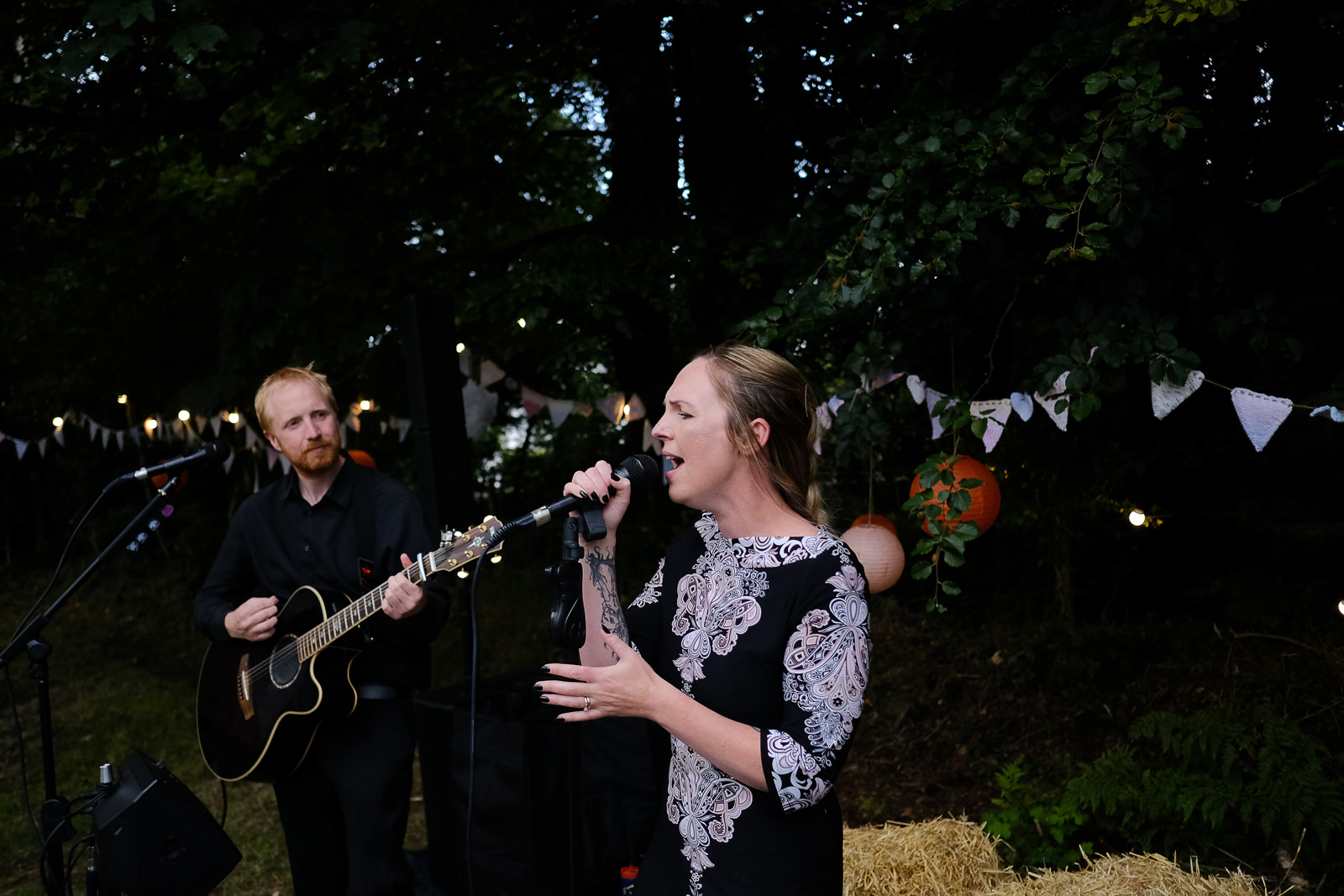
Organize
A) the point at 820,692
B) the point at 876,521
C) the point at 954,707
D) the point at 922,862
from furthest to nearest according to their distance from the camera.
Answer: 1. the point at 954,707
2. the point at 876,521
3. the point at 922,862
4. the point at 820,692

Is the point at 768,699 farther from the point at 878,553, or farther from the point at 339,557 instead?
the point at 878,553

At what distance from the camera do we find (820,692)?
175cm

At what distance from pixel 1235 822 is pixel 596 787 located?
284 centimetres

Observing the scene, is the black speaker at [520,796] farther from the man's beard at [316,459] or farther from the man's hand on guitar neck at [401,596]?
the man's beard at [316,459]

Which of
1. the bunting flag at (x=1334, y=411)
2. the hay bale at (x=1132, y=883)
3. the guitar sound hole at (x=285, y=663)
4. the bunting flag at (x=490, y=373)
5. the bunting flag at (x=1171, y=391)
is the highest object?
the bunting flag at (x=490, y=373)

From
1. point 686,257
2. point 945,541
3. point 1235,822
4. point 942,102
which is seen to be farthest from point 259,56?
point 1235,822

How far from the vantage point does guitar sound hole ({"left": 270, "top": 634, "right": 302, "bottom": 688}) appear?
3352 millimetres

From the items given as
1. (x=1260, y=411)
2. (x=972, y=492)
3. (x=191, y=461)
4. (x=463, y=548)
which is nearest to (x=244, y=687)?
(x=191, y=461)

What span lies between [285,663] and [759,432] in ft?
7.18

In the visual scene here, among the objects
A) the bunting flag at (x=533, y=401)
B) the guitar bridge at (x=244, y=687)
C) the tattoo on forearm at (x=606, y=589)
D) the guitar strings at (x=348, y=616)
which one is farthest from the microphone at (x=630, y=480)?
the bunting flag at (x=533, y=401)

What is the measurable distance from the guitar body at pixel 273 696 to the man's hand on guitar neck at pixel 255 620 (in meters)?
0.05

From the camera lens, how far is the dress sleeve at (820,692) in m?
1.71

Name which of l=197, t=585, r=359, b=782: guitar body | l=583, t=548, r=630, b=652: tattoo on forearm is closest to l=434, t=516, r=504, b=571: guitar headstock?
l=197, t=585, r=359, b=782: guitar body

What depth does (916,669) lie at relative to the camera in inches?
262
